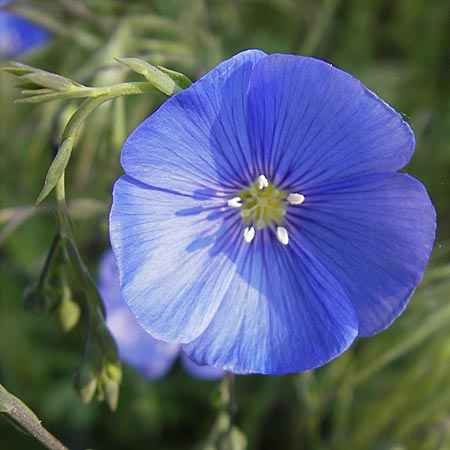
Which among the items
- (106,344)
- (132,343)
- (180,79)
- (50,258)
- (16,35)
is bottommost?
(132,343)

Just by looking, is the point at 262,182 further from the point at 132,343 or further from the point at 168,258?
the point at 132,343

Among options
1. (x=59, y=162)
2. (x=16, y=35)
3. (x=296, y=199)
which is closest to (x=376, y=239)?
(x=296, y=199)

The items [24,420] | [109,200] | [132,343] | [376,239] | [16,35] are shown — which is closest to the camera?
[24,420]

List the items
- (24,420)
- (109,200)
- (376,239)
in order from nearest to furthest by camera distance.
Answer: (24,420), (376,239), (109,200)

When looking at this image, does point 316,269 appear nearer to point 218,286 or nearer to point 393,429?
point 218,286

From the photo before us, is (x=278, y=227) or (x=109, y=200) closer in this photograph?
(x=278, y=227)

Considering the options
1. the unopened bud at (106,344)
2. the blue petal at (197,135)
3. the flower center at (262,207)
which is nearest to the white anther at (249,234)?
the flower center at (262,207)

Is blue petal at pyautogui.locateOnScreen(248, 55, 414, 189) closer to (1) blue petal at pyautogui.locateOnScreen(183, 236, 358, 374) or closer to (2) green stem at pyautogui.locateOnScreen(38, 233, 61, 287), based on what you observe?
(1) blue petal at pyautogui.locateOnScreen(183, 236, 358, 374)

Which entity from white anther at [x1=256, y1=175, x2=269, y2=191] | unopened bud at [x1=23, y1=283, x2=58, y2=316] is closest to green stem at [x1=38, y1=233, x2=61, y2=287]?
unopened bud at [x1=23, y1=283, x2=58, y2=316]
